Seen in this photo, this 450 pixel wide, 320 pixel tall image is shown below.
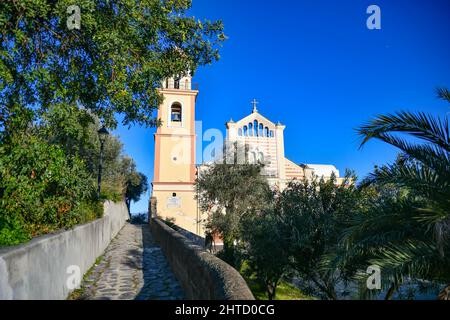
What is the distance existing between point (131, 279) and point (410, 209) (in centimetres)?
584

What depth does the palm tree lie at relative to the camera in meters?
4.02

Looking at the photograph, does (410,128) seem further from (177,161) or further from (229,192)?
(177,161)

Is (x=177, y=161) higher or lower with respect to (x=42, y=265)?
higher

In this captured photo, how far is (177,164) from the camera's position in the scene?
26.8 m

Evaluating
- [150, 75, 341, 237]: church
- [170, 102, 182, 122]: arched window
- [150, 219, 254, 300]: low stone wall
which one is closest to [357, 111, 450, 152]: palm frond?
[150, 219, 254, 300]: low stone wall

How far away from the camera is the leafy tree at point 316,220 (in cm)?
673

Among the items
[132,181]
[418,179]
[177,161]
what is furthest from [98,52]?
[132,181]

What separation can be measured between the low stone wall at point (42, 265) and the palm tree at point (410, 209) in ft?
14.3

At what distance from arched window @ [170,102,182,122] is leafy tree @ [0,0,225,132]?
20893mm

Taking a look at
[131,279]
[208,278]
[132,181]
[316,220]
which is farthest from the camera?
[132,181]

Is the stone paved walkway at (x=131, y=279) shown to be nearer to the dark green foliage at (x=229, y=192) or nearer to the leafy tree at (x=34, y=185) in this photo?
the leafy tree at (x=34, y=185)

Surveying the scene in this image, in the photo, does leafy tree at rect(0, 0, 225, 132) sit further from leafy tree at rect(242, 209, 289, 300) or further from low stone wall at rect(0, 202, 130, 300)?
leafy tree at rect(242, 209, 289, 300)

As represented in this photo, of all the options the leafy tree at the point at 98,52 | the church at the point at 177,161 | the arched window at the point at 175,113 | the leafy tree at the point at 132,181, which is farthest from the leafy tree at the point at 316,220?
the leafy tree at the point at 132,181
